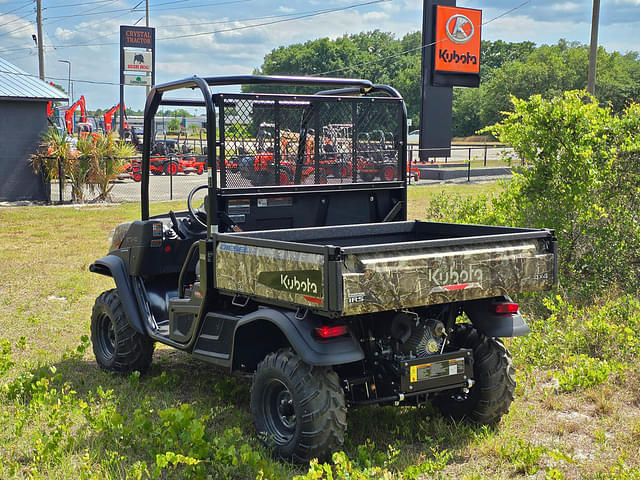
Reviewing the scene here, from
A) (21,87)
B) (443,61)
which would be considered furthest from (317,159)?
(443,61)

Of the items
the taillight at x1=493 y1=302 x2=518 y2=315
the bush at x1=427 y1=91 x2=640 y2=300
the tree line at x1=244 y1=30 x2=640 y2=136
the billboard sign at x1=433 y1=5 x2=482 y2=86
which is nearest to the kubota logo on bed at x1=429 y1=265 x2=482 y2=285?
the taillight at x1=493 y1=302 x2=518 y2=315

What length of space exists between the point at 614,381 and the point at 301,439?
2927 mm

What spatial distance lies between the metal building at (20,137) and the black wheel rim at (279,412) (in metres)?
17.3

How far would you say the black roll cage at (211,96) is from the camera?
5.27 m

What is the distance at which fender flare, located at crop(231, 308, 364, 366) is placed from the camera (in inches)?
170

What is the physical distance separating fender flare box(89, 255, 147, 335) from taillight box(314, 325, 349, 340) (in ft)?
6.86

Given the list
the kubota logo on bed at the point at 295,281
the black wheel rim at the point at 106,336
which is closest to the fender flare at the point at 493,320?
the kubota logo on bed at the point at 295,281

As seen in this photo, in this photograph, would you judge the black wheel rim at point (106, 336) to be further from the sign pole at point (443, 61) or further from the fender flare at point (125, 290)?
the sign pole at point (443, 61)

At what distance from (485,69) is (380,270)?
347 ft

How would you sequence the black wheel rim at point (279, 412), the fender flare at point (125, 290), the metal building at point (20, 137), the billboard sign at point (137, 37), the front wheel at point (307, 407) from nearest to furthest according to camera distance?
the front wheel at point (307, 407), the black wheel rim at point (279, 412), the fender flare at point (125, 290), the metal building at point (20, 137), the billboard sign at point (137, 37)

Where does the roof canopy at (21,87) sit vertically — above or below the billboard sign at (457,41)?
below

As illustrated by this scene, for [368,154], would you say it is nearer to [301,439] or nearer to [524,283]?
[524,283]

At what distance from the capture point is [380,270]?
4316 mm

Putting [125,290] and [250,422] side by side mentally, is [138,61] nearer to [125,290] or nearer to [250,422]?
[125,290]
